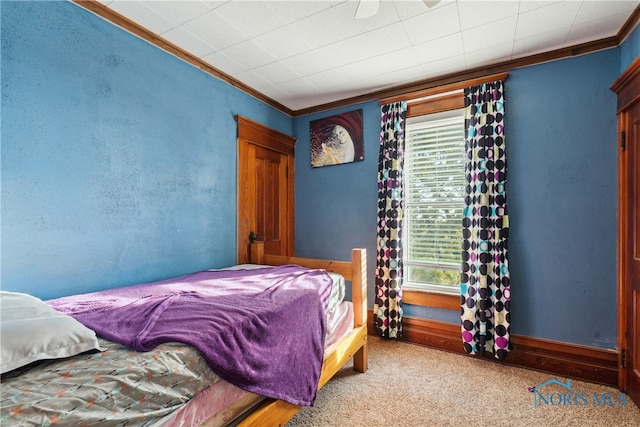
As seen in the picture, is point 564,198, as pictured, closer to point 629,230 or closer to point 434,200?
point 629,230

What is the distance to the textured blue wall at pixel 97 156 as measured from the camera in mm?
1588

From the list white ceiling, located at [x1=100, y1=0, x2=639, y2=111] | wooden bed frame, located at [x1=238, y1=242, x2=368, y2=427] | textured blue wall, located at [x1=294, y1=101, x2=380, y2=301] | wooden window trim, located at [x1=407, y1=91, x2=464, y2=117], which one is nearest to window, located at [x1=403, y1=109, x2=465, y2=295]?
wooden window trim, located at [x1=407, y1=91, x2=464, y2=117]

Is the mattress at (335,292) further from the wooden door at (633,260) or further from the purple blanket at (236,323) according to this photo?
the wooden door at (633,260)

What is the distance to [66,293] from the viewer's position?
1.75 m

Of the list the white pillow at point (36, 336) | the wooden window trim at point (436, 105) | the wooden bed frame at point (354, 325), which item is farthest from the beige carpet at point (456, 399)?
the wooden window trim at point (436, 105)

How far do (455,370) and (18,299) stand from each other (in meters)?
2.69

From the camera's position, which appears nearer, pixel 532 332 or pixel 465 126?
pixel 532 332

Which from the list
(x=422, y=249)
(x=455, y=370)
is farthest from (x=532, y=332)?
(x=422, y=249)

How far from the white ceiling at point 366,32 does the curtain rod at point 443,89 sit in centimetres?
12

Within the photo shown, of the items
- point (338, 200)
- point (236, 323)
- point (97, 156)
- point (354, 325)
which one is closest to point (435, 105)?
point (338, 200)

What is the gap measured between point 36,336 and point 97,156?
1.38 meters

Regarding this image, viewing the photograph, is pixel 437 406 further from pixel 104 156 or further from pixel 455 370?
pixel 104 156

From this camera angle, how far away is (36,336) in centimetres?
87

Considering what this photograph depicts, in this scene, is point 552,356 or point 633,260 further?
point 552,356
